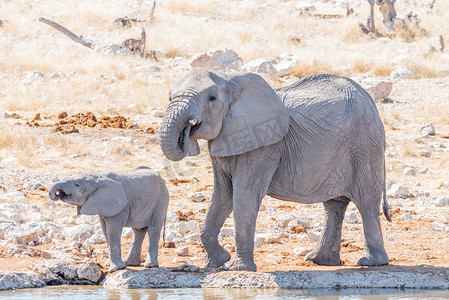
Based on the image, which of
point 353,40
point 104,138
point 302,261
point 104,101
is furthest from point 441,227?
point 353,40

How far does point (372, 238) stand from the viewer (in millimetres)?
8156

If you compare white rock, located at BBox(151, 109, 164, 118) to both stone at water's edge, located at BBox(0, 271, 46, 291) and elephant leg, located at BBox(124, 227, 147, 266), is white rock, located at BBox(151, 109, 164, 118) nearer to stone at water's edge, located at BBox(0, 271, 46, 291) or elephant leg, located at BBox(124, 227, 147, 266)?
elephant leg, located at BBox(124, 227, 147, 266)

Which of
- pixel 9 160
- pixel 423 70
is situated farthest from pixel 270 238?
pixel 423 70

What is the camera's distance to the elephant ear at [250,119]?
292 inches

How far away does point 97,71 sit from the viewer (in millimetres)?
17703

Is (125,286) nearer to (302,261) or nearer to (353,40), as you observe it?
(302,261)

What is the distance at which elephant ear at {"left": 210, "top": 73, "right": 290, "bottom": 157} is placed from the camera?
7.41 meters

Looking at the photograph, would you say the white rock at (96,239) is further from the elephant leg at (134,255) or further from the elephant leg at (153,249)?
the elephant leg at (153,249)

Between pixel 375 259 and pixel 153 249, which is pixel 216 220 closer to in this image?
pixel 153 249

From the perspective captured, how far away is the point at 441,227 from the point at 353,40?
12600mm

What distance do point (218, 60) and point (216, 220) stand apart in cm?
1051

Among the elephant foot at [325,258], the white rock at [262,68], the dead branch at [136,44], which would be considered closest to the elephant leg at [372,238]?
the elephant foot at [325,258]

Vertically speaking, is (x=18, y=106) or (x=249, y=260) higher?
(x=18, y=106)

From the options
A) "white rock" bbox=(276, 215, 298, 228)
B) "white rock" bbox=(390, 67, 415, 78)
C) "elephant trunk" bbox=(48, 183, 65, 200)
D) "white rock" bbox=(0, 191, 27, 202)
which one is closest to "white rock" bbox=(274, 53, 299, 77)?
"white rock" bbox=(390, 67, 415, 78)
